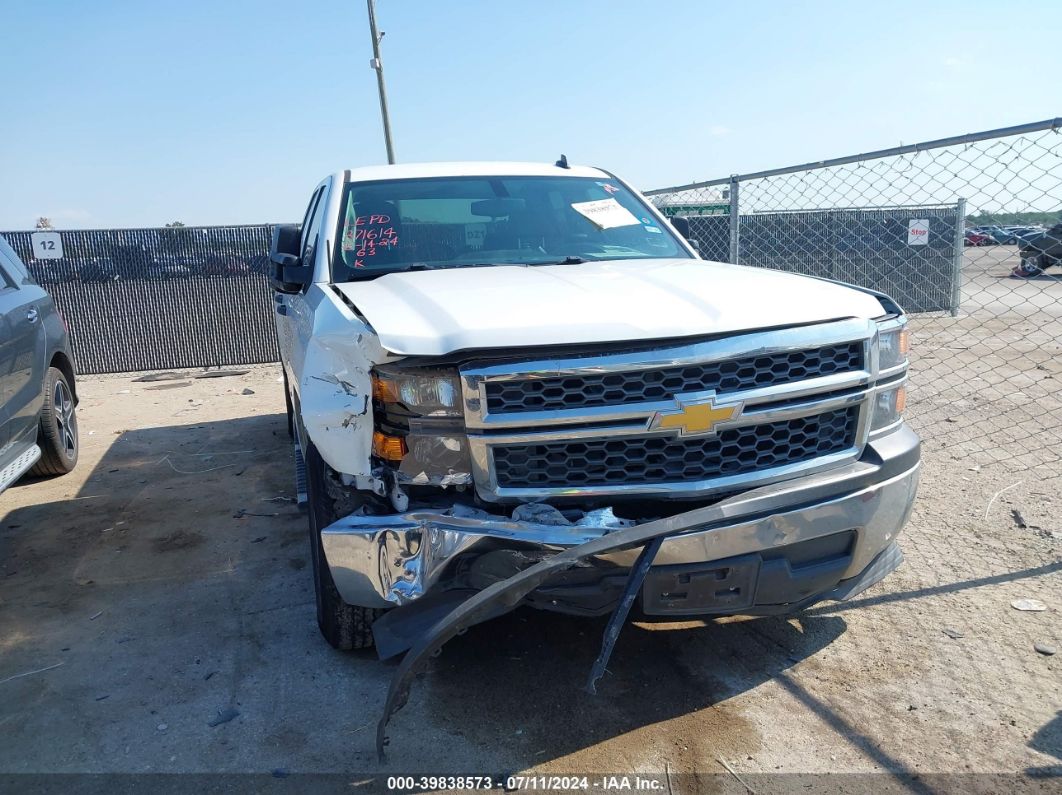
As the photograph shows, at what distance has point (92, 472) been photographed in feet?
21.1

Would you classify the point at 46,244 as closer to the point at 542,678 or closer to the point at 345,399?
the point at 345,399

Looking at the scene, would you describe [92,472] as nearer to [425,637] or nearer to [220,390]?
[220,390]

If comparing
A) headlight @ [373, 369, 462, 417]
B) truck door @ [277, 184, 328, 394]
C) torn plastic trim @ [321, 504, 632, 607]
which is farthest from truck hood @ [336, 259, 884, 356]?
torn plastic trim @ [321, 504, 632, 607]

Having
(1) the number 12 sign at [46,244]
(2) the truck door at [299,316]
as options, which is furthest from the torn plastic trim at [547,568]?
(1) the number 12 sign at [46,244]

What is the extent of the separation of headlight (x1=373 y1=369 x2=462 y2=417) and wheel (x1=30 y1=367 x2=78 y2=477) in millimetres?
4278

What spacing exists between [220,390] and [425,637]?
8162 millimetres

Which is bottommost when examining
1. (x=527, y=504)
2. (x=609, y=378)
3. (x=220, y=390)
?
(x=220, y=390)

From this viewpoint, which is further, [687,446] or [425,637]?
[687,446]

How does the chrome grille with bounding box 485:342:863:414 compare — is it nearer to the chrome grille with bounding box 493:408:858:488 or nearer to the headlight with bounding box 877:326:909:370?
the chrome grille with bounding box 493:408:858:488

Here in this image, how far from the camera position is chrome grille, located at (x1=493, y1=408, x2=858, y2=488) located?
2654mm

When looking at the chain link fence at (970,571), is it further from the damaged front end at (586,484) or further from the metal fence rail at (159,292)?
the metal fence rail at (159,292)

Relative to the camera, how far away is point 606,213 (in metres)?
4.33

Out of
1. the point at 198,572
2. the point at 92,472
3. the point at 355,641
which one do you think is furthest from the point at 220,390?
the point at 355,641

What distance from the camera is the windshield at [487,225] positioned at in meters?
3.84
